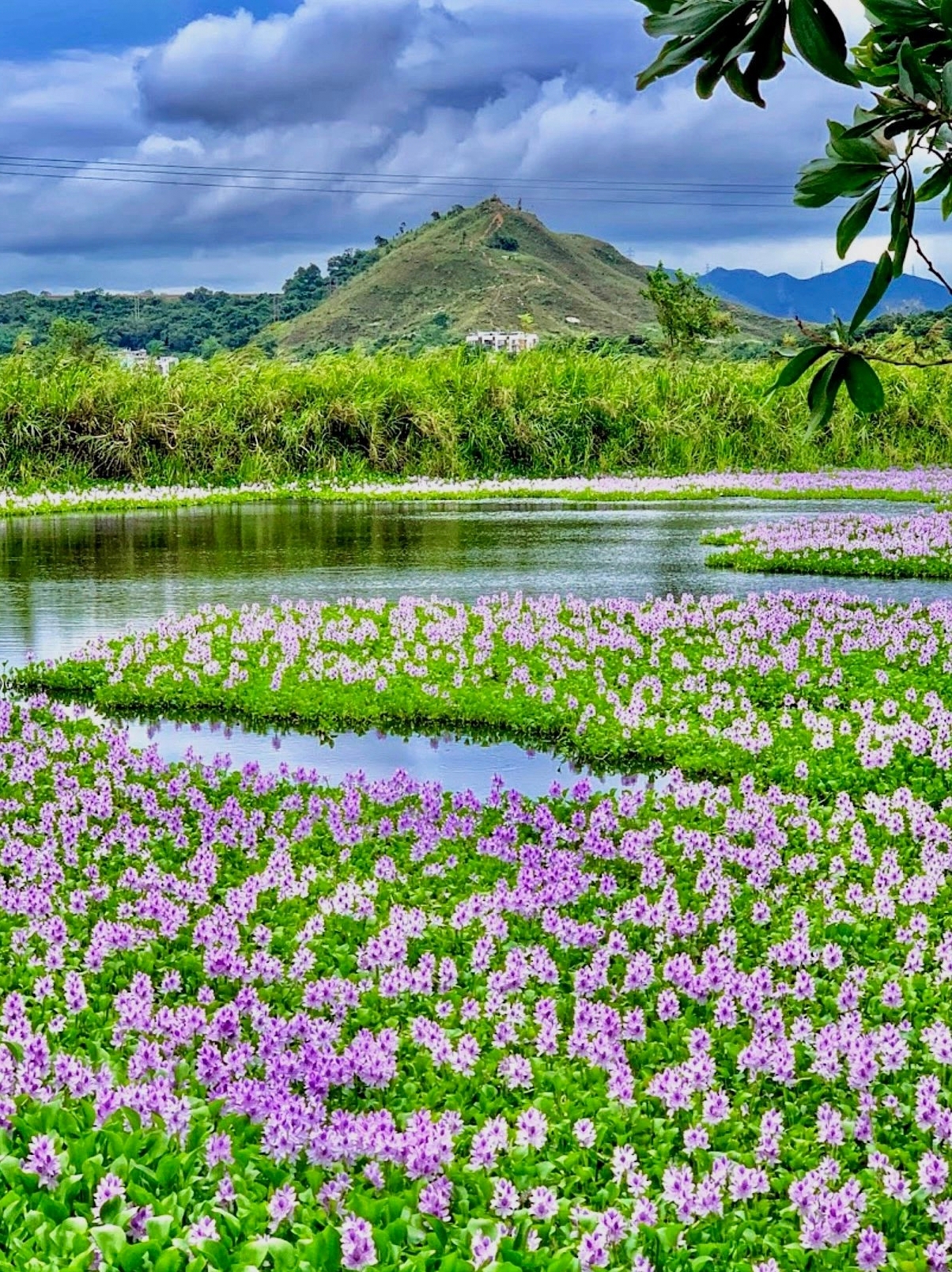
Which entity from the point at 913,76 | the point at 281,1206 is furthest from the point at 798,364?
the point at 281,1206

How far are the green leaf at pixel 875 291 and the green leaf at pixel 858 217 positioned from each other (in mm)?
97

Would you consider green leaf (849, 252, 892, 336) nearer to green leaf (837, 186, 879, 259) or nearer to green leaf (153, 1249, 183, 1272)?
green leaf (837, 186, 879, 259)

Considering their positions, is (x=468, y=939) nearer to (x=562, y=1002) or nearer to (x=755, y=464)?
(x=562, y=1002)

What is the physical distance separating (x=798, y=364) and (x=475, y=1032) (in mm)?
2688

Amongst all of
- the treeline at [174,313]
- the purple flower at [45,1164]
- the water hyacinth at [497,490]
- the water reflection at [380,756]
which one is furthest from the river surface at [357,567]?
the treeline at [174,313]

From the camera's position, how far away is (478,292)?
117562 millimetres

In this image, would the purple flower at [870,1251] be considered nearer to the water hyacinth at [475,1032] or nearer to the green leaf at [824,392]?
the water hyacinth at [475,1032]

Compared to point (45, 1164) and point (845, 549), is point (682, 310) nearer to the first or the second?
point (845, 549)

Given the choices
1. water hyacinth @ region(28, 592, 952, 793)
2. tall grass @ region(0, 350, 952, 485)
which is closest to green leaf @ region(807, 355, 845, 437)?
water hyacinth @ region(28, 592, 952, 793)

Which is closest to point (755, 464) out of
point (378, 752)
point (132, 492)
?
point (132, 492)

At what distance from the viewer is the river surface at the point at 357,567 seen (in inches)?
361

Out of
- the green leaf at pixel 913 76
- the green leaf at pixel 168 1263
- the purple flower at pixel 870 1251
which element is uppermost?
the green leaf at pixel 913 76

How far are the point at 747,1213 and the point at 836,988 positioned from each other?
156 cm

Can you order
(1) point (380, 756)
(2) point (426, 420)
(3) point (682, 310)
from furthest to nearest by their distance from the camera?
(3) point (682, 310)
(2) point (426, 420)
(1) point (380, 756)
